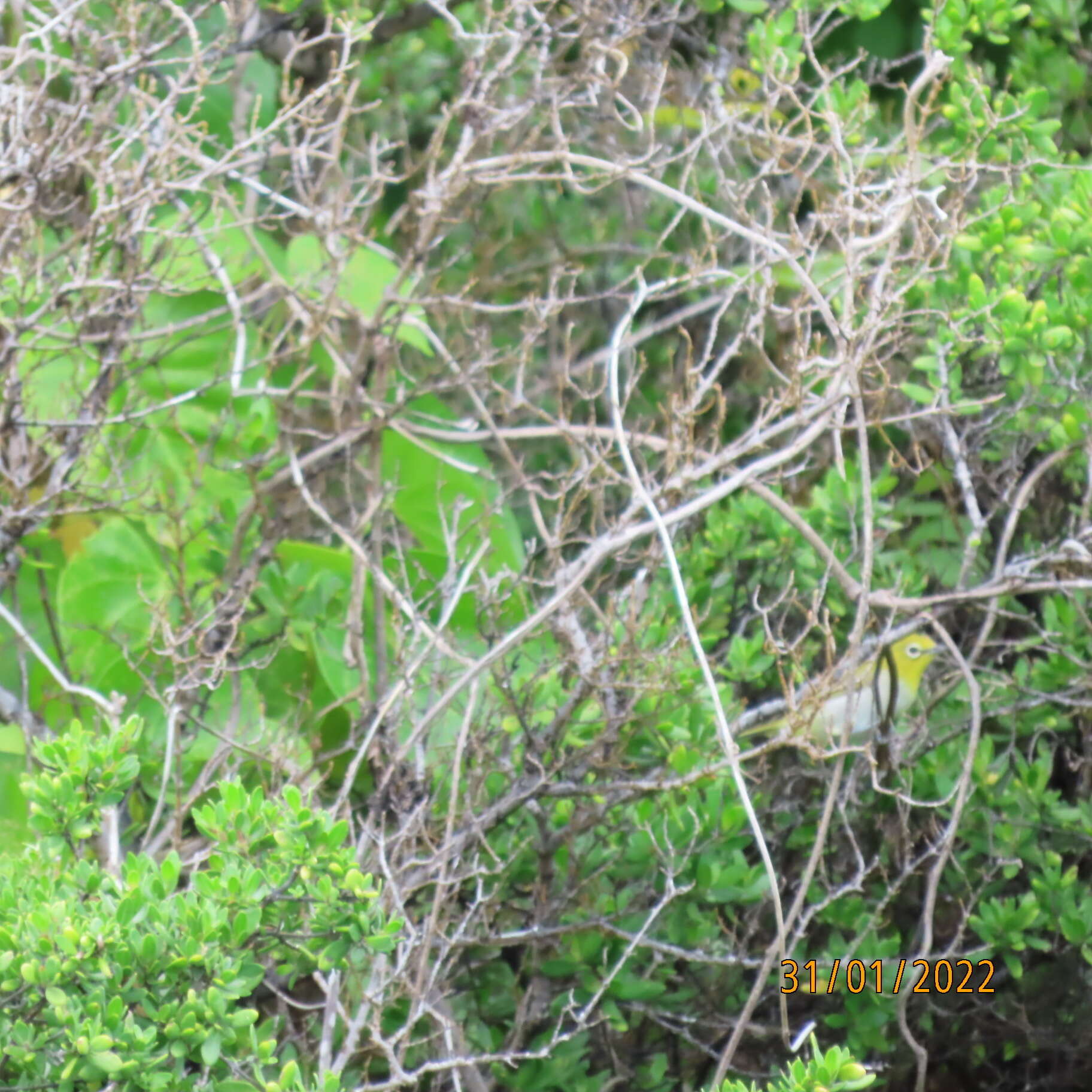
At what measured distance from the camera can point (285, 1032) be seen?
6.01 feet

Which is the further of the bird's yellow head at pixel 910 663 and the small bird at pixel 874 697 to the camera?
the bird's yellow head at pixel 910 663

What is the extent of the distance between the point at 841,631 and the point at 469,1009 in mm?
802

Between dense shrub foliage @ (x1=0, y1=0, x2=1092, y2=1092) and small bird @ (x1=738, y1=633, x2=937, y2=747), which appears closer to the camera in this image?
dense shrub foliage @ (x1=0, y1=0, x2=1092, y2=1092)

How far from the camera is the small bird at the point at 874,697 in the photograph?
1.87 m

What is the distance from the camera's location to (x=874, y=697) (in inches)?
74.1

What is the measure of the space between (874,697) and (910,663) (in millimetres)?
329

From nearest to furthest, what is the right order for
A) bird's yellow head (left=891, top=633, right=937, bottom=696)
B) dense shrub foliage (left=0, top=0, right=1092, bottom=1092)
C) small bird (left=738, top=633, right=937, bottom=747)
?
dense shrub foliage (left=0, top=0, right=1092, bottom=1092), small bird (left=738, top=633, right=937, bottom=747), bird's yellow head (left=891, top=633, right=937, bottom=696)

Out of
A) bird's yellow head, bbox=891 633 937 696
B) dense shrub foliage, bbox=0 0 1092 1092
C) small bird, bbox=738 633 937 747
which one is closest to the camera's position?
dense shrub foliage, bbox=0 0 1092 1092

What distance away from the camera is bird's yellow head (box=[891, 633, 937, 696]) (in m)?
2.08

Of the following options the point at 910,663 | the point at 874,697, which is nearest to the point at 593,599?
the point at 874,697

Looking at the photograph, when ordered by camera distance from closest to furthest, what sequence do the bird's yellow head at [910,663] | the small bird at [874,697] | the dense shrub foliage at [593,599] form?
the dense shrub foliage at [593,599] < the small bird at [874,697] < the bird's yellow head at [910,663]

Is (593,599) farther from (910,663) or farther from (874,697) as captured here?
(910,663)

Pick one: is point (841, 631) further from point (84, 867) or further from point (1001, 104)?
point (84, 867)

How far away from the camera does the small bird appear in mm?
1871
